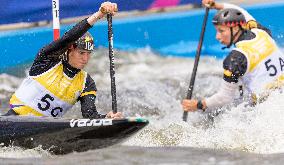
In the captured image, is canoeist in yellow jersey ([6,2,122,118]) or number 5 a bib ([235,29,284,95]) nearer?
canoeist in yellow jersey ([6,2,122,118])

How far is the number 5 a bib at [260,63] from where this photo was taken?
729 cm

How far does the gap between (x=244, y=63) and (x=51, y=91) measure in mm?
1742

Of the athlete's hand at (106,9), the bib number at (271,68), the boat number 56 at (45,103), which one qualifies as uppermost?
the athlete's hand at (106,9)

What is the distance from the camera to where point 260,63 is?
733 cm

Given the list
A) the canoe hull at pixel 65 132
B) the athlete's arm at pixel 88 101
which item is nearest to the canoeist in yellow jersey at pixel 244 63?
the athlete's arm at pixel 88 101

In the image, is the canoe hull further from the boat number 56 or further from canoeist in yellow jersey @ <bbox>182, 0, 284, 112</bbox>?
canoeist in yellow jersey @ <bbox>182, 0, 284, 112</bbox>

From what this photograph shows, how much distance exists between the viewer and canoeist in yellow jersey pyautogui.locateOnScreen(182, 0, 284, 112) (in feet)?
23.9

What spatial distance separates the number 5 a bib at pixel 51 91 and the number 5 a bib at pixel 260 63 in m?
1.49

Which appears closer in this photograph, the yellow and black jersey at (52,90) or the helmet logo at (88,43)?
the helmet logo at (88,43)

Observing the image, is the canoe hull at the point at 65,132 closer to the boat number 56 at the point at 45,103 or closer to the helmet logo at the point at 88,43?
the boat number 56 at the point at 45,103

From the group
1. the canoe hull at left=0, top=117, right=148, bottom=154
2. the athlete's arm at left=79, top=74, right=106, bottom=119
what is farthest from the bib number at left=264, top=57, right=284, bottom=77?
the athlete's arm at left=79, top=74, right=106, bottom=119

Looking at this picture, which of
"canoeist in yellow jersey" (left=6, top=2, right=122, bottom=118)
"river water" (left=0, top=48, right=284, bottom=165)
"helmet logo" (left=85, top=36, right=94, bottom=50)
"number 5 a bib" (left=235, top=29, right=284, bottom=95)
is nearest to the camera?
"river water" (left=0, top=48, right=284, bottom=165)

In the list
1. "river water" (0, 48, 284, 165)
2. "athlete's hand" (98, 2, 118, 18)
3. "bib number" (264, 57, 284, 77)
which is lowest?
"river water" (0, 48, 284, 165)

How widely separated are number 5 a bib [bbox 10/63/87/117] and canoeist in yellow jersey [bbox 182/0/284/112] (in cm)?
104
